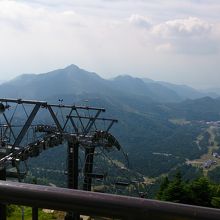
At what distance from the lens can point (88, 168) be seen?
24281mm

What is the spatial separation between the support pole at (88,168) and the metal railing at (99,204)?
21.5 meters

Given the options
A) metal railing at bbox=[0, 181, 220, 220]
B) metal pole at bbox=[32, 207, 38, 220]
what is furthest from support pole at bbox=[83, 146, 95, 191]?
metal railing at bbox=[0, 181, 220, 220]

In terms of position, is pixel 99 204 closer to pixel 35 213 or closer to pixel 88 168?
pixel 35 213

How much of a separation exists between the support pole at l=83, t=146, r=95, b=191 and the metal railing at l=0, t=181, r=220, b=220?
21.5 metres

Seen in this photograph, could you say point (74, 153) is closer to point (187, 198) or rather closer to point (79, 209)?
point (187, 198)

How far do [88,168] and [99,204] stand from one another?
72.6ft

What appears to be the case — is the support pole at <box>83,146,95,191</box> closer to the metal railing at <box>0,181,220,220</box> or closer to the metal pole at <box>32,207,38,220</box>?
the metal pole at <box>32,207,38,220</box>

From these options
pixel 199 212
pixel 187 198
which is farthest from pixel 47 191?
pixel 187 198

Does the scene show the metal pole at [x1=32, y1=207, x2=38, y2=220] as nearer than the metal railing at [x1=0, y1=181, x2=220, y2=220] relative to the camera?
No

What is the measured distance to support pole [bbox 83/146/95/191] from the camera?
23.8 meters

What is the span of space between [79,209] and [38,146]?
19.5m

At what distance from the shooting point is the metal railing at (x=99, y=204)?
7.41ft

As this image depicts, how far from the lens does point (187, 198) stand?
30.7m

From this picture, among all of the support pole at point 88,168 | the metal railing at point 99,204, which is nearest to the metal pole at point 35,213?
the metal railing at point 99,204
